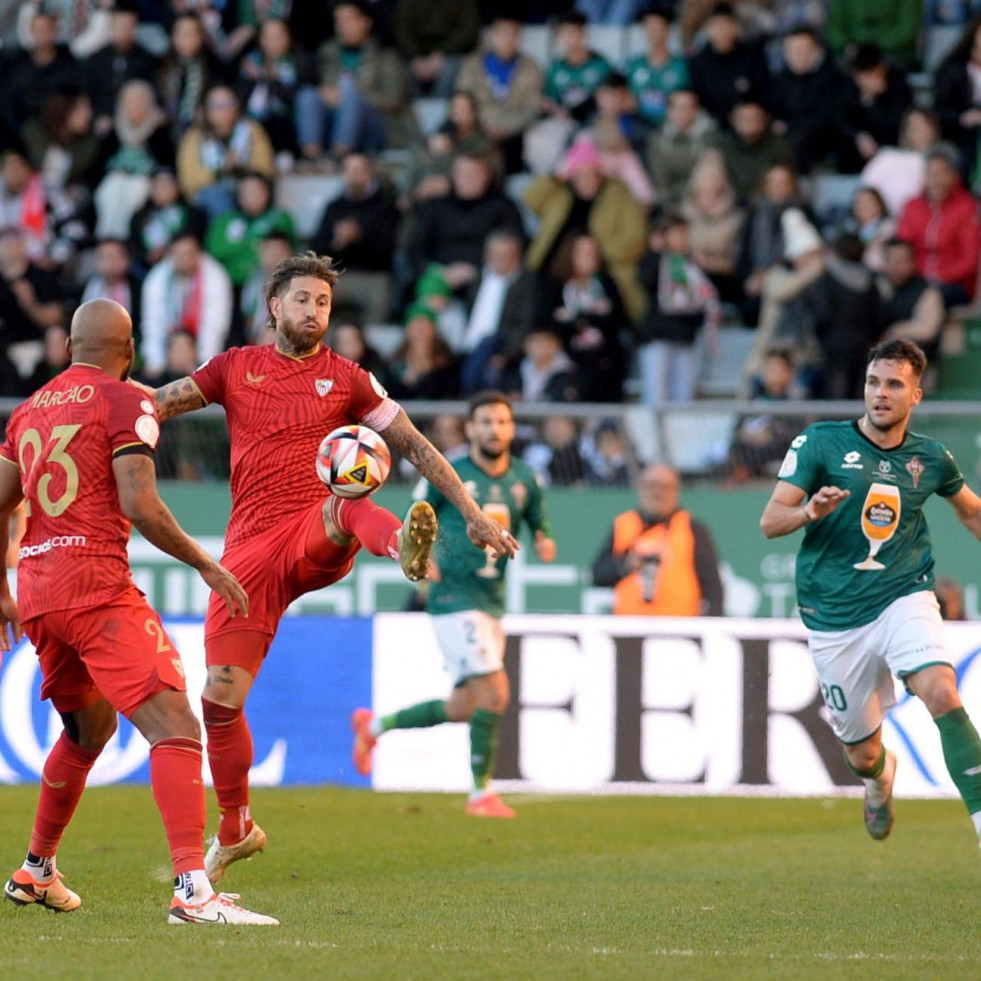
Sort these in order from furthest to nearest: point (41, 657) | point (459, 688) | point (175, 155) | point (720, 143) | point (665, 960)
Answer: point (175, 155), point (720, 143), point (459, 688), point (41, 657), point (665, 960)

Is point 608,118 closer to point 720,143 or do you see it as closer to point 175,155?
point 720,143

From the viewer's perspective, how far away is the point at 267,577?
24.9ft

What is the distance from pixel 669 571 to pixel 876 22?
7062mm

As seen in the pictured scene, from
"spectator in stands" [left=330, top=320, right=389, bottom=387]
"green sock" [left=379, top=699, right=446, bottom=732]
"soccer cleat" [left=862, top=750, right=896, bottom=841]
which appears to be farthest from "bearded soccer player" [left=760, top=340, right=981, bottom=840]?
"spectator in stands" [left=330, top=320, right=389, bottom=387]

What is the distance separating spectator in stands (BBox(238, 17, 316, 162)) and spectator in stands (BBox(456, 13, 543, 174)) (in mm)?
1667

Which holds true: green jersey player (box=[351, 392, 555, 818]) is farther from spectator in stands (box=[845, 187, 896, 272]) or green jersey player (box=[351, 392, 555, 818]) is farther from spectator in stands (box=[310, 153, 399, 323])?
spectator in stands (box=[310, 153, 399, 323])

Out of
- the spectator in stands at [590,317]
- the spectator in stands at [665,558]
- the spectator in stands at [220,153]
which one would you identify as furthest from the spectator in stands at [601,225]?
the spectator in stands at [665,558]

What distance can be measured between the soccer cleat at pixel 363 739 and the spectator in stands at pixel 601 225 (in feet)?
18.0

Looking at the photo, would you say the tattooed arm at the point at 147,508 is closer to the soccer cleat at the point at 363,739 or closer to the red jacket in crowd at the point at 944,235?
the soccer cleat at the point at 363,739

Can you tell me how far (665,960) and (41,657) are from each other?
8.16 ft

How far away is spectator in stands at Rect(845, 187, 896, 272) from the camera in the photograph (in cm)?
1542

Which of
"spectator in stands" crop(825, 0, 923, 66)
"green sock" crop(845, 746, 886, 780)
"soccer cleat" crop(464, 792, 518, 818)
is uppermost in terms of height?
"spectator in stands" crop(825, 0, 923, 66)

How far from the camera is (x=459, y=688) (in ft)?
36.8

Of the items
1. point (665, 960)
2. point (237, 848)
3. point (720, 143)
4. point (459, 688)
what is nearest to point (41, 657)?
point (237, 848)
